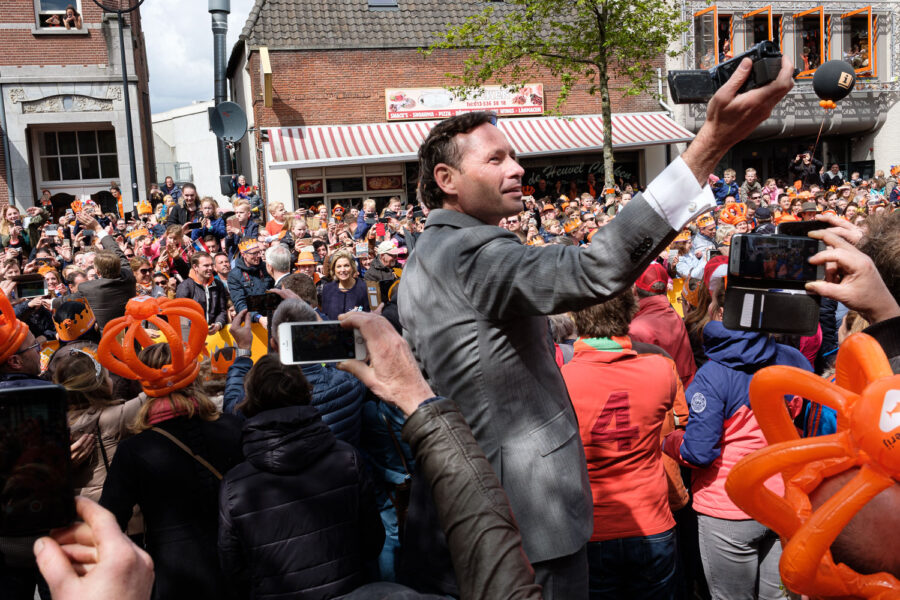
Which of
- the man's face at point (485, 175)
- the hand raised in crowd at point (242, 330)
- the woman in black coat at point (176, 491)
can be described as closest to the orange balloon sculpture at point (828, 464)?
the man's face at point (485, 175)

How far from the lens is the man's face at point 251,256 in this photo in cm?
789

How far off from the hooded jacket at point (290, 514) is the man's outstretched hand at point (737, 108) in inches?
74.8

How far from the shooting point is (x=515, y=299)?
1.78 metres

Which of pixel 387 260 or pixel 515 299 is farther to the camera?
pixel 387 260

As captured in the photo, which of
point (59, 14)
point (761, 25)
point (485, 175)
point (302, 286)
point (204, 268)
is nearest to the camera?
point (485, 175)

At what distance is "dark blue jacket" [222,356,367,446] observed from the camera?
377cm

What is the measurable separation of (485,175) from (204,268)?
20.0ft

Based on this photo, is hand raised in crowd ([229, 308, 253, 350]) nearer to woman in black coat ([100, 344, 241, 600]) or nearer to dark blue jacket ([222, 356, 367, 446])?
dark blue jacket ([222, 356, 367, 446])

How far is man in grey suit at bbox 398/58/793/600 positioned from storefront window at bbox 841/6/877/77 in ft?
91.9

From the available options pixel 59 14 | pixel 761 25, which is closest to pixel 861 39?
pixel 761 25

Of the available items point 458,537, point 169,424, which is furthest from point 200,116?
point 458,537

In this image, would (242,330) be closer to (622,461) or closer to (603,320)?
(603,320)

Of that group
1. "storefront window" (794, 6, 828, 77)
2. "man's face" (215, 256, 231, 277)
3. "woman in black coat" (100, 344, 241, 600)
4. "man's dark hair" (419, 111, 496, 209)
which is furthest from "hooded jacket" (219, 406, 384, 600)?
"storefront window" (794, 6, 828, 77)

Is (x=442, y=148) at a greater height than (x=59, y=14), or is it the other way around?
(x=59, y=14)
